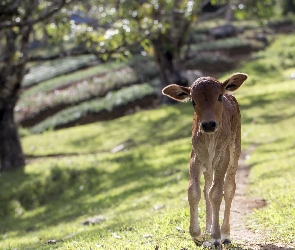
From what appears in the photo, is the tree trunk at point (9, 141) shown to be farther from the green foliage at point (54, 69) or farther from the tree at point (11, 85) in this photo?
the green foliage at point (54, 69)

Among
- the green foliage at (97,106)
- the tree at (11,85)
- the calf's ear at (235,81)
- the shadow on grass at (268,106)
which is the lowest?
the green foliage at (97,106)

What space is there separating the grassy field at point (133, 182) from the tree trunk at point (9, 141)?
0.85m

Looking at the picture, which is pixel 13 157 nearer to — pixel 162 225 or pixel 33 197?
pixel 33 197

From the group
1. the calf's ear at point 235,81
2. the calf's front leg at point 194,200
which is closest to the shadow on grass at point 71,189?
the calf's front leg at point 194,200

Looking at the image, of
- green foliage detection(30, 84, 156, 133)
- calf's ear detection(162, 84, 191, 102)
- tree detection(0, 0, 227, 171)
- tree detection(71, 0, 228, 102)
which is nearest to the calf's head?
calf's ear detection(162, 84, 191, 102)

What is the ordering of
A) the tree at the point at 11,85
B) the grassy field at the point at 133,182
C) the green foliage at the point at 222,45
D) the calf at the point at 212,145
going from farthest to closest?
the green foliage at the point at 222,45 → the tree at the point at 11,85 → the grassy field at the point at 133,182 → the calf at the point at 212,145

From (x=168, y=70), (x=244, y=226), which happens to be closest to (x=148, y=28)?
(x=168, y=70)

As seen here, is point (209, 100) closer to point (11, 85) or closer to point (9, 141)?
point (11, 85)

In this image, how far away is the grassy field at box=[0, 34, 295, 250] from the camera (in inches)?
318

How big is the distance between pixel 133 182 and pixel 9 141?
6.07m

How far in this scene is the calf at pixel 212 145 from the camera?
608cm

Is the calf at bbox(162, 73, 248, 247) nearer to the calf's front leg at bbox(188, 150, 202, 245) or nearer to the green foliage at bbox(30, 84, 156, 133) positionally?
the calf's front leg at bbox(188, 150, 202, 245)

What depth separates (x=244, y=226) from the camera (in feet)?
25.9

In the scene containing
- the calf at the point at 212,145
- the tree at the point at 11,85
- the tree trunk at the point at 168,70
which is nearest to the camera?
the calf at the point at 212,145
